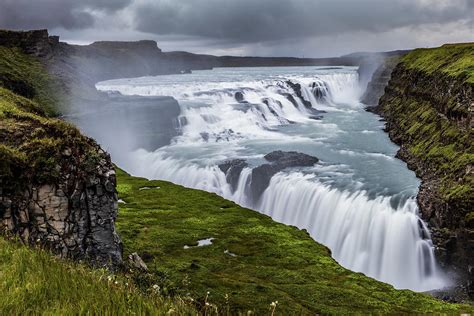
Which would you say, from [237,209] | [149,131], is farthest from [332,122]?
[237,209]

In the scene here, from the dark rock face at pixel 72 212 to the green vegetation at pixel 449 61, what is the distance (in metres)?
46.8

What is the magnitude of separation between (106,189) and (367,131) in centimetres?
6651

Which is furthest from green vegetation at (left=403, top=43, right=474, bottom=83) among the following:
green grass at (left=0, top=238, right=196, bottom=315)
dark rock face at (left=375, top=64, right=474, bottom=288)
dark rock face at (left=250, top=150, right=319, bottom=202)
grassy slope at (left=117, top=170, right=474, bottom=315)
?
green grass at (left=0, top=238, right=196, bottom=315)

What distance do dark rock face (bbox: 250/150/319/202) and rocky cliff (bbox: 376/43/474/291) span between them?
40.4ft

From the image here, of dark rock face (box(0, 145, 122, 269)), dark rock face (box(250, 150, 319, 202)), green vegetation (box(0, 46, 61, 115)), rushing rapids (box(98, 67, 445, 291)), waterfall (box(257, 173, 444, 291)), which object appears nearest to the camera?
dark rock face (box(0, 145, 122, 269))

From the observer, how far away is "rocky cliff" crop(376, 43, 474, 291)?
35.2 m

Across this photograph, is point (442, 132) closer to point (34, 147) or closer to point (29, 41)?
point (34, 147)

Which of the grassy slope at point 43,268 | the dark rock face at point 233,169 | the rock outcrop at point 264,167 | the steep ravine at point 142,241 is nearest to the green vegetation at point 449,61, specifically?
the rock outcrop at point 264,167

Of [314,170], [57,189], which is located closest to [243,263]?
[57,189]

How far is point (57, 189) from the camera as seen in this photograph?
17.2 metres

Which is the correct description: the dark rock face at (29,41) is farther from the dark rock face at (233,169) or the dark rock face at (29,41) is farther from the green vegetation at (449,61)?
the green vegetation at (449,61)

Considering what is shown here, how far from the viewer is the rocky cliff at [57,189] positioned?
16422mm

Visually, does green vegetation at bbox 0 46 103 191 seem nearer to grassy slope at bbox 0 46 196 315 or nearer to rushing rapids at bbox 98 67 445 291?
grassy slope at bbox 0 46 196 315

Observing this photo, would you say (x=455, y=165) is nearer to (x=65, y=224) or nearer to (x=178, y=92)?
(x=65, y=224)
